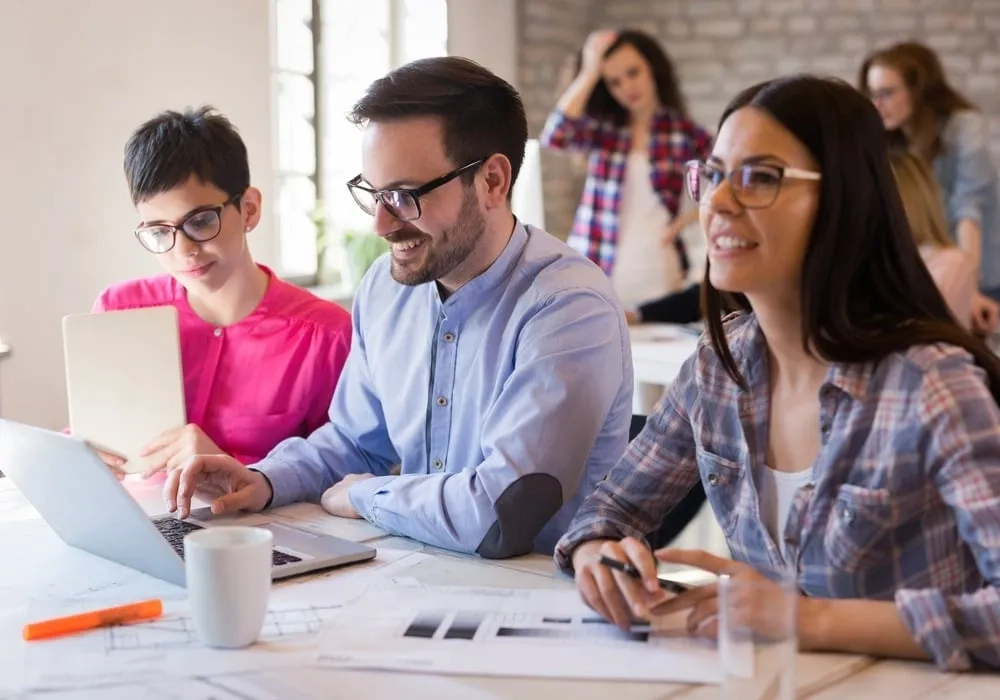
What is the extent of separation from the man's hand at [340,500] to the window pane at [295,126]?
10.5 ft

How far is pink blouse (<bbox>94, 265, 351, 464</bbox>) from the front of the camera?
7.18ft

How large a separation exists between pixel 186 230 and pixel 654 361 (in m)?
1.56

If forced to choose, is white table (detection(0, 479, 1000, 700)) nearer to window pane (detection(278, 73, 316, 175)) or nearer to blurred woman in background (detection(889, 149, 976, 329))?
blurred woman in background (detection(889, 149, 976, 329))

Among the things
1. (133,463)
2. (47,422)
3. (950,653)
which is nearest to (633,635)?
(950,653)

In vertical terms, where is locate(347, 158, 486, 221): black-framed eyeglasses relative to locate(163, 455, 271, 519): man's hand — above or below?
above

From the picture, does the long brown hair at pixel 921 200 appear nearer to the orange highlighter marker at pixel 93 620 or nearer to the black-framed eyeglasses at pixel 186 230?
the black-framed eyeglasses at pixel 186 230

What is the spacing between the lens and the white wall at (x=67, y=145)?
11.5 feet

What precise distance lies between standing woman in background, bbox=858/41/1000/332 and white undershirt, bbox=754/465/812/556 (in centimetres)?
292

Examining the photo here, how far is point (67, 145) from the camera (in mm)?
3672

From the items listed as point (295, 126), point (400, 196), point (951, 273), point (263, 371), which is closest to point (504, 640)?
point (400, 196)

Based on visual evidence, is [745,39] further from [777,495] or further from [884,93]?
[777,495]

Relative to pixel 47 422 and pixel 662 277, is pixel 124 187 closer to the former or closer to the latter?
pixel 47 422

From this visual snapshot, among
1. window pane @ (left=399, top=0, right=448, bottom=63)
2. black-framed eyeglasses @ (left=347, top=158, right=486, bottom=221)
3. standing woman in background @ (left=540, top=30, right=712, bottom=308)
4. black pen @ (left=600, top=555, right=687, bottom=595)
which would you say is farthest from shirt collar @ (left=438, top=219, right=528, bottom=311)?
window pane @ (left=399, top=0, right=448, bottom=63)

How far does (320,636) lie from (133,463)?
30.7 inches
